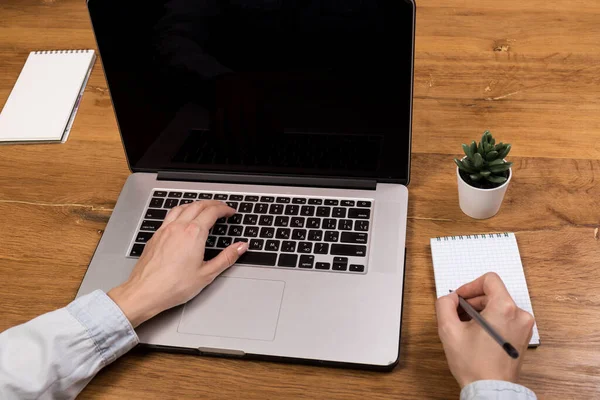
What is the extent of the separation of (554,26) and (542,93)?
221mm

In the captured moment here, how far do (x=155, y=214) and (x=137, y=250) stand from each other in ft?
0.24

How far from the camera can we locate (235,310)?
0.85m

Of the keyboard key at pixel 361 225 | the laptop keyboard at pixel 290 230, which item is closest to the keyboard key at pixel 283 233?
the laptop keyboard at pixel 290 230

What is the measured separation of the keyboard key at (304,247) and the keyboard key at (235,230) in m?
0.10

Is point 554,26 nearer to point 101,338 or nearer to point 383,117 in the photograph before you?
point 383,117

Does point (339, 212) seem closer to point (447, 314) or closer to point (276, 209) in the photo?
point (276, 209)

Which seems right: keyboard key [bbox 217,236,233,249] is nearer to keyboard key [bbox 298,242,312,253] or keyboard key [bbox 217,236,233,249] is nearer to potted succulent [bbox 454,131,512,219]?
keyboard key [bbox 298,242,312,253]

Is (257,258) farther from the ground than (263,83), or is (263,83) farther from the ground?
(263,83)

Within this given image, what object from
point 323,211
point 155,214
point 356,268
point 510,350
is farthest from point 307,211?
point 510,350

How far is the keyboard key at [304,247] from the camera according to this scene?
2.95 ft

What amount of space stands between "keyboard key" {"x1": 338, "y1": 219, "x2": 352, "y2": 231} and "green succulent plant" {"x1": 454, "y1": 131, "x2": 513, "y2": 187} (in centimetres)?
19

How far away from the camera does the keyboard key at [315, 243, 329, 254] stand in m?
→ 0.89

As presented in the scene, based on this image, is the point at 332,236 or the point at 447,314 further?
the point at 332,236

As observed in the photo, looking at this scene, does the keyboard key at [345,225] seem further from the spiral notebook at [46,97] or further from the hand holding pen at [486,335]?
the spiral notebook at [46,97]
